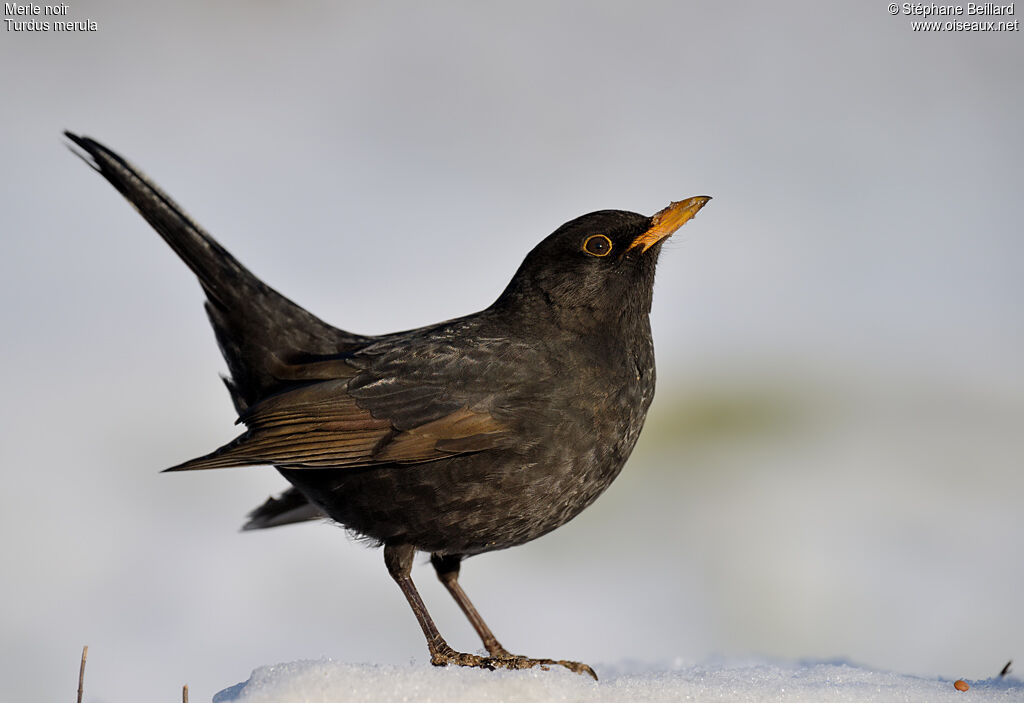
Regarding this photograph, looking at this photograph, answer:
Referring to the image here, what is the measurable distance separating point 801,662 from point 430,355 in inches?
89.8

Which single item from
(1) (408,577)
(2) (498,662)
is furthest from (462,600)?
(2) (498,662)

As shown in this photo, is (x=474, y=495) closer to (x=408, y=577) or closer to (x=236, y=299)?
(x=408, y=577)

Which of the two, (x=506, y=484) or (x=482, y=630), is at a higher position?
(x=506, y=484)

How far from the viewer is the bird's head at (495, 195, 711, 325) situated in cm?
496

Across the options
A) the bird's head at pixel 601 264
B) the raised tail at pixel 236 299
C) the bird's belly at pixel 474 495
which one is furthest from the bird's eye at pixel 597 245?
the raised tail at pixel 236 299

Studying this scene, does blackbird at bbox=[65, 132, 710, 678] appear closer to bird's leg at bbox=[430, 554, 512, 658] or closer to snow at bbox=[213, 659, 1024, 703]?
bird's leg at bbox=[430, 554, 512, 658]

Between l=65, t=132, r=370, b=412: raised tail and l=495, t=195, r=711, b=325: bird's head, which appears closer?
l=495, t=195, r=711, b=325: bird's head

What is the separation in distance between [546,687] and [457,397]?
4.19 ft

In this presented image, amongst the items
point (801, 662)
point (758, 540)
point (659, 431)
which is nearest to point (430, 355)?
point (801, 662)

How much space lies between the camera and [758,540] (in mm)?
8305

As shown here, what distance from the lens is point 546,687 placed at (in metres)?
4.04

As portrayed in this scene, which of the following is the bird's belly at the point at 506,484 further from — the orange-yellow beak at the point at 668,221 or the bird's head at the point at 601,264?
the orange-yellow beak at the point at 668,221

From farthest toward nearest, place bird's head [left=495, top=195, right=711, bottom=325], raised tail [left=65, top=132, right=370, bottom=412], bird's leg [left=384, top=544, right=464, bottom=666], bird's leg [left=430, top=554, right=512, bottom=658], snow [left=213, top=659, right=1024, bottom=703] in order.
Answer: raised tail [left=65, top=132, right=370, bottom=412] < bird's leg [left=430, top=554, right=512, bottom=658] < bird's head [left=495, top=195, right=711, bottom=325] < bird's leg [left=384, top=544, right=464, bottom=666] < snow [left=213, top=659, right=1024, bottom=703]

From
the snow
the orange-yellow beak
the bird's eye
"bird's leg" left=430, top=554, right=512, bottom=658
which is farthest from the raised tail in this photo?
the snow
